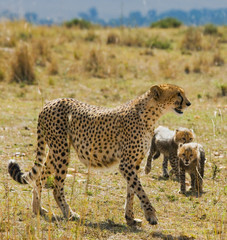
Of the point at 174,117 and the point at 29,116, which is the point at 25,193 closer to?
the point at 29,116

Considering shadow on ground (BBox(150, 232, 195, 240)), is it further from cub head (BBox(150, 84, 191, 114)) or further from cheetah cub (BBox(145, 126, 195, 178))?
cheetah cub (BBox(145, 126, 195, 178))

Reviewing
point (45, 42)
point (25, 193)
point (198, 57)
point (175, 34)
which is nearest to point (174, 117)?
point (25, 193)

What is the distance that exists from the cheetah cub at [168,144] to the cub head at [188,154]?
45 cm

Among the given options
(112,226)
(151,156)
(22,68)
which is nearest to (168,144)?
(151,156)

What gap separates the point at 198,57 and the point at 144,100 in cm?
948

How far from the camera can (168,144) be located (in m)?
6.15

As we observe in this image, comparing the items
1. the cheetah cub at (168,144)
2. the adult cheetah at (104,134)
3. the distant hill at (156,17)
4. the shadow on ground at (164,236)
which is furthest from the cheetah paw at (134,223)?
the distant hill at (156,17)

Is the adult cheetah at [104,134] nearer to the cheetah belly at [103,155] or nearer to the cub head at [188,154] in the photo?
the cheetah belly at [103,155]

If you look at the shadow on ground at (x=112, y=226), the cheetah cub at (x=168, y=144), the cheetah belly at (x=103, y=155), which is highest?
the cheetah belly at (x=103, y=155)

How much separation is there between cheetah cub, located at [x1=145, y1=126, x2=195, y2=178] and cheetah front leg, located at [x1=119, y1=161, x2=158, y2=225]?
1696 millimetres

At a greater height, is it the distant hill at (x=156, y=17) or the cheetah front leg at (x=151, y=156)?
the distant hill at (x=156, y=17)

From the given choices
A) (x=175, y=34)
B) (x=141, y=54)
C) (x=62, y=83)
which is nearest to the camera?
(x=62, y=83)

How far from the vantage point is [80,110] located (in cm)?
458

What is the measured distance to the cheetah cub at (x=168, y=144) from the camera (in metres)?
5.93
